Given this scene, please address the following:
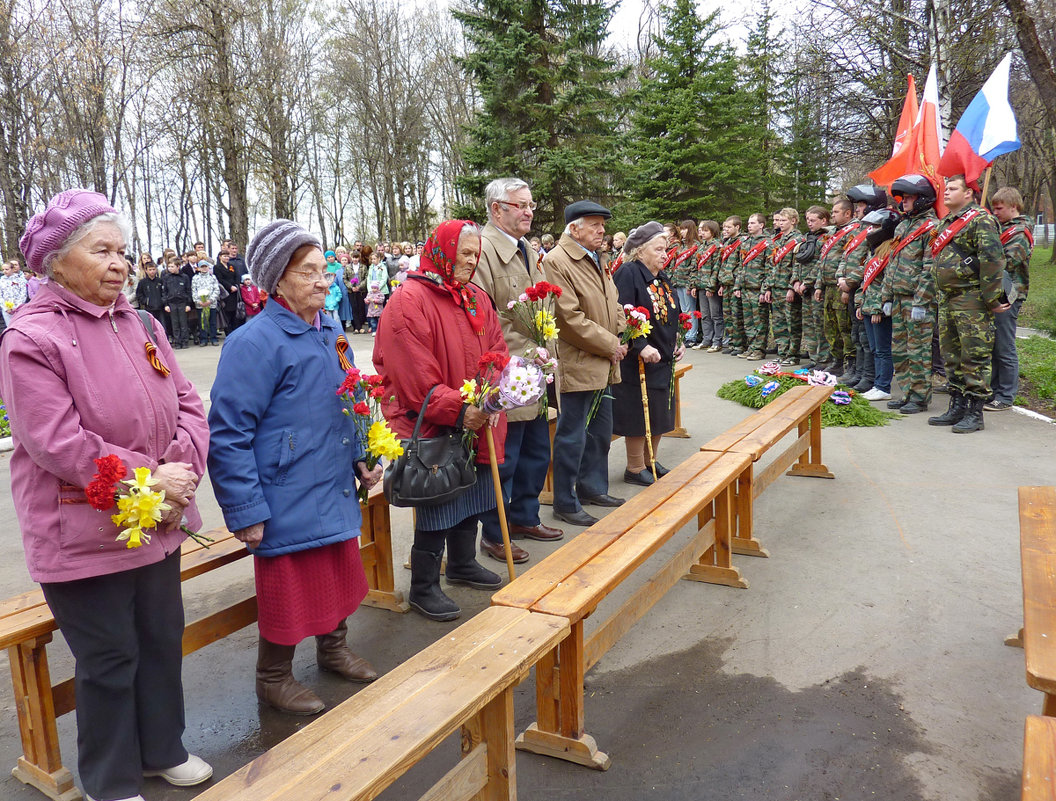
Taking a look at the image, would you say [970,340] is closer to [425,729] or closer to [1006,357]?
[1006,357]

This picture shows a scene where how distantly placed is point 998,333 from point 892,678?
5903 mm

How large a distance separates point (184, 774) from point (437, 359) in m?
1.97

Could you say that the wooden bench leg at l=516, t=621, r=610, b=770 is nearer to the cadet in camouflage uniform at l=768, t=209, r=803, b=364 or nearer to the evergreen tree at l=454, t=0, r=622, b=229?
the cadet in camouflage uniform at l=768, t=209, r=803, b=364

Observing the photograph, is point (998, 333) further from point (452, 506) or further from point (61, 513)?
point (61, 513)

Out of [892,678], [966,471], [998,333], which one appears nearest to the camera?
[892,678]

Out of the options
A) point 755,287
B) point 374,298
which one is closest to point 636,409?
point 755,287

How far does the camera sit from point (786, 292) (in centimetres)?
1112

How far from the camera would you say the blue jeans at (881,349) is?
351 inches

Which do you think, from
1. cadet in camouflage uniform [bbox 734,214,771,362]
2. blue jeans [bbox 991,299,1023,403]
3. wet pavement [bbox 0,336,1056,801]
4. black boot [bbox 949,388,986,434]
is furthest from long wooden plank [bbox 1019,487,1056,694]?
cadet in camouflage uniform [bbox 734,214,771,362]

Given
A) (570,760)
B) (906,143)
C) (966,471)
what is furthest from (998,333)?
(570,760)

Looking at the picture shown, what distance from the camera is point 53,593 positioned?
2465 millimetres

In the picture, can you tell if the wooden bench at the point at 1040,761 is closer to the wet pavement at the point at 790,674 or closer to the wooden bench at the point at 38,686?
the wet pavement at the point at 790,674

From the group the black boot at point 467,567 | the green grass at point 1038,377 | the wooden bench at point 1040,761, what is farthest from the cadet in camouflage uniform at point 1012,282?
the wooden bench at point 1040,761

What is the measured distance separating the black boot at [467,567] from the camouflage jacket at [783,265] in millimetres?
7959
